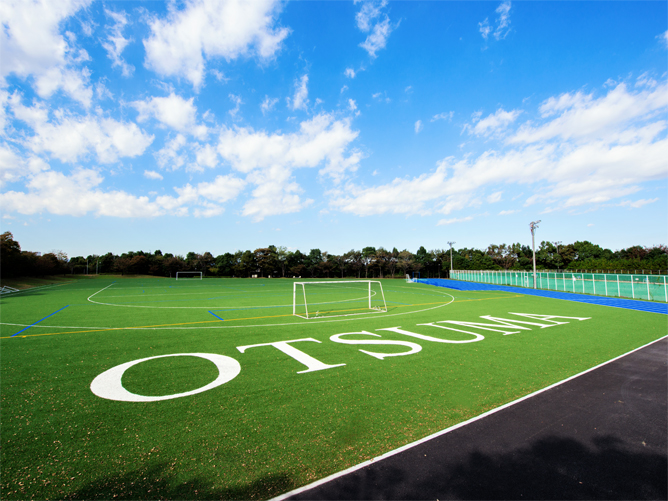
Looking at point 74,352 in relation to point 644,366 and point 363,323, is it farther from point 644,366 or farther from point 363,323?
point 644,366

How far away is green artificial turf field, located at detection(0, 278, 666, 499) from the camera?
378 centimetres

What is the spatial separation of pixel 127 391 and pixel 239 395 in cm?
225

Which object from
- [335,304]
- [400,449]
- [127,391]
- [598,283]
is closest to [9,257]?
[335,304]

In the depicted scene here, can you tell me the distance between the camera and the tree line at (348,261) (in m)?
89.0

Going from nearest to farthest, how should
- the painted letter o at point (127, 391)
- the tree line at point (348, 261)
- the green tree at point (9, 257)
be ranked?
the painted letter o at point (127, 391), the green tree at point (9, 257), the tree line at point (348, 261)

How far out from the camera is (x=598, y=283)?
1147 inches

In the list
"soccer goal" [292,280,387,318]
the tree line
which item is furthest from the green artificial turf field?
the tree line

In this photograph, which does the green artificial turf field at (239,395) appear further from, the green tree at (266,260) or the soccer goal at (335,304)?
the green tree at (266,260)

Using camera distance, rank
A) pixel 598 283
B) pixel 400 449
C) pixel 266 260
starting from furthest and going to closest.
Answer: pixel 266 260
pixel 598 283
pixel 400 449

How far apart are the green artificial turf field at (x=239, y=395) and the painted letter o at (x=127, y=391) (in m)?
0.05

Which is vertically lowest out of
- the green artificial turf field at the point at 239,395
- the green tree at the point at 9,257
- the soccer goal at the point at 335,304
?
the soccer goal at the point at 335,304

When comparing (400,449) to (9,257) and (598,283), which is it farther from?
(9,257)

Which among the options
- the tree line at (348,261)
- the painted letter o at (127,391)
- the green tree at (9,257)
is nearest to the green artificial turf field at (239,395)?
the painted letter o at (127,391)

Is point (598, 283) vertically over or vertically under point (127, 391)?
over
